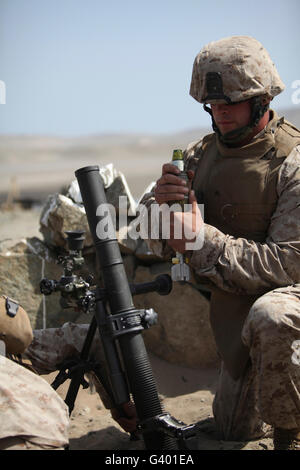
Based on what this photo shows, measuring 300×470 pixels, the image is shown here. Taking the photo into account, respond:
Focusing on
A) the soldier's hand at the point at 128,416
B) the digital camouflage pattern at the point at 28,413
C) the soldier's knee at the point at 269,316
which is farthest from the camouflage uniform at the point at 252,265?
the digital camouflage pattern at the point at 28,413

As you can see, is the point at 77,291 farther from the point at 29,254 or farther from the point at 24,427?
the point at 29,254

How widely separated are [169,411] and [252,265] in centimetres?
171

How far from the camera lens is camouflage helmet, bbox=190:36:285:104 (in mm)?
3754

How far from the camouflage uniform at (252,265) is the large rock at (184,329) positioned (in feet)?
4.38

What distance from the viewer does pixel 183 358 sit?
5.61m

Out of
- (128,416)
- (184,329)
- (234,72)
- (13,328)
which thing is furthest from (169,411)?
(234,72)

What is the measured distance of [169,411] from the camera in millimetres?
4855

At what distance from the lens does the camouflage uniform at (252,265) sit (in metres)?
3.50

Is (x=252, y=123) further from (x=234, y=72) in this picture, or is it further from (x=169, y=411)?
(x=169, y=411)

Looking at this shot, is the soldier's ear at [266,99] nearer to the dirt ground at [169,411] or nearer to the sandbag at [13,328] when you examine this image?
the sandbag at [13,328]


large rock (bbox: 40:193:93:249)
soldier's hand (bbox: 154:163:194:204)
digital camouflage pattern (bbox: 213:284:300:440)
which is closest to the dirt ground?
digital camouflage pattern (bbox: 213:284:300:440)

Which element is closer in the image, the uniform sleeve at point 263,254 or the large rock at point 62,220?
the uniform sleeve at point 263,254

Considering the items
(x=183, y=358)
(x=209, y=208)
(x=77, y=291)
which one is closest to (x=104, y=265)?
(x=77, y=291)

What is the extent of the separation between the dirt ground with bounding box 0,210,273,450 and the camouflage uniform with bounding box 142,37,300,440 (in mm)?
203
